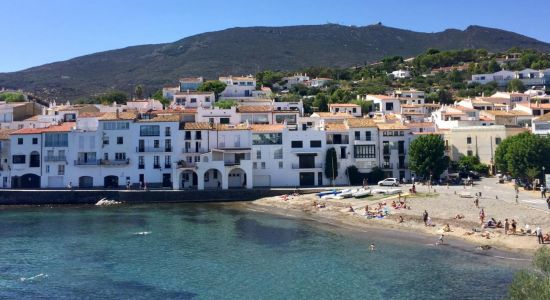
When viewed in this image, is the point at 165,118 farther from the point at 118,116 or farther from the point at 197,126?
the point at 118,116

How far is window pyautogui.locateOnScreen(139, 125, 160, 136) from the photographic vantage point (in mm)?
62719

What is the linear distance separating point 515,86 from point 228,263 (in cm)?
10828

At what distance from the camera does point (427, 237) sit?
1495 inches

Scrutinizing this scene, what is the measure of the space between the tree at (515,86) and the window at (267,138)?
7818 centimetres

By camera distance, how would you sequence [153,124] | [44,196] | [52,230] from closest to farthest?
[52,230] < [44,196] < [153,124]

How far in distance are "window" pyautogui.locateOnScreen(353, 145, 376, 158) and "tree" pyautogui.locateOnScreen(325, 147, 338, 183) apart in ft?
9.78

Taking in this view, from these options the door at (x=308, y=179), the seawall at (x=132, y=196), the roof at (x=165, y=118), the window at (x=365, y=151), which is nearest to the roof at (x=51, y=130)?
the seawall at (x=132, y=196)

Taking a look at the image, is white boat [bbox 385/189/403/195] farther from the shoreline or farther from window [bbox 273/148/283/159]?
window [bbox 273/148/283/159]

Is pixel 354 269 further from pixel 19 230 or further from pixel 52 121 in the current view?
pixel 52 121

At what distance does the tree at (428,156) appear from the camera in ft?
191

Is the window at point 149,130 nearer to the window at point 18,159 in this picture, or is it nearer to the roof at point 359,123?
the window at point 18,159

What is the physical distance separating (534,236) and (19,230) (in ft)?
131

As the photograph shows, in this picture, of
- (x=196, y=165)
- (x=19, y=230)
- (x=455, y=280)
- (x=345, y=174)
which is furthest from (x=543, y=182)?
(x=19, y=230)

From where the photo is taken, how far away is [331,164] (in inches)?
2442
